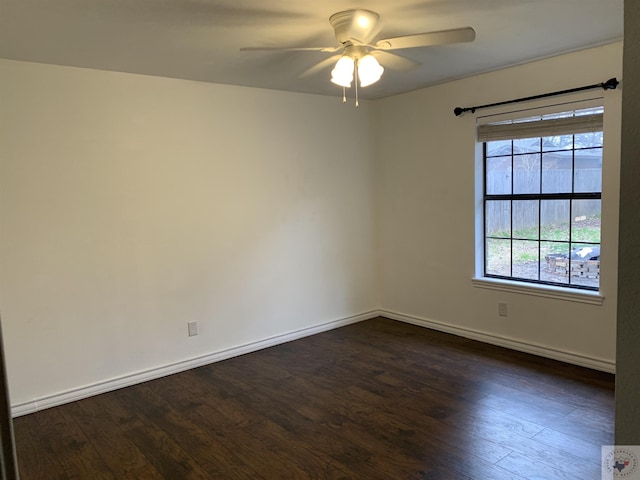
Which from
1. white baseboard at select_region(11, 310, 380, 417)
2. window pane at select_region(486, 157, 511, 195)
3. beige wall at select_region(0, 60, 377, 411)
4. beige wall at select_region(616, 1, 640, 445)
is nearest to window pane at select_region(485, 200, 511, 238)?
window pane at select_region(486, 157, 511, 195)

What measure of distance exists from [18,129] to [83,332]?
144 cm

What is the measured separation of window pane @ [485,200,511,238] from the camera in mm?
4020

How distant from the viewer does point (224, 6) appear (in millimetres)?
2299

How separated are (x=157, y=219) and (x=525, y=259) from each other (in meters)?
3.07

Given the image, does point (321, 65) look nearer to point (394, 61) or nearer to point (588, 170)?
point (394, 61)

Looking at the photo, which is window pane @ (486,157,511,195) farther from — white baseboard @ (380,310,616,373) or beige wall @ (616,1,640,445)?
beige wall @ (616,1,640,445)

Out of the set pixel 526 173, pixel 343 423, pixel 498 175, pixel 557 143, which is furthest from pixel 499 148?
pixel 343 423

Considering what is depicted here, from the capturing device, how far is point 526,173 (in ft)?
12.6

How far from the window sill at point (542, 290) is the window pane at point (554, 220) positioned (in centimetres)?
41

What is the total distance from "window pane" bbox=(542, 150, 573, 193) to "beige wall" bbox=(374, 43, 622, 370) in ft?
1.12

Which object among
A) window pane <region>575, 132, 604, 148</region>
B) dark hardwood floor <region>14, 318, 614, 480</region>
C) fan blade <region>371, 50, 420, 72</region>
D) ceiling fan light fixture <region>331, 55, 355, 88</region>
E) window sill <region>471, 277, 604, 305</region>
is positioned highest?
fan blade <region>371, 50, 420, 72</region>

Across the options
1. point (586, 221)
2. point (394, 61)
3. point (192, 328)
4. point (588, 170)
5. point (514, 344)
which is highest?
point (394, 61)

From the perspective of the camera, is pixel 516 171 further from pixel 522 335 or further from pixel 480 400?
pixel 480 400

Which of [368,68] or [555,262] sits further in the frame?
[555,262]
